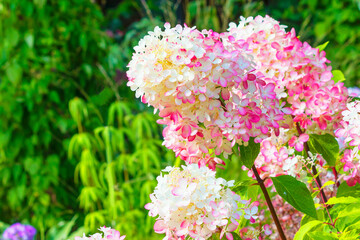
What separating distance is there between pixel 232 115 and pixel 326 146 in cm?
26

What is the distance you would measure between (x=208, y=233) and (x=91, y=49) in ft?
7.88

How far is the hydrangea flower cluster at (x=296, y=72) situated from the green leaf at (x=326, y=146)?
3cm

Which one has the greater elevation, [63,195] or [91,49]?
[91,49]

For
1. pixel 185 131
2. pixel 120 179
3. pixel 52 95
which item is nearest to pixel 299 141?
pixel 185 131

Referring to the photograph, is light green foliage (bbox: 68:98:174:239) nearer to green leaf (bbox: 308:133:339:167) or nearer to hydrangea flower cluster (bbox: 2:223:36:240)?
hydrangea flower cluster (bbox: 2:223:36:240)

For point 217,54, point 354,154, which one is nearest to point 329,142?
point 354,154

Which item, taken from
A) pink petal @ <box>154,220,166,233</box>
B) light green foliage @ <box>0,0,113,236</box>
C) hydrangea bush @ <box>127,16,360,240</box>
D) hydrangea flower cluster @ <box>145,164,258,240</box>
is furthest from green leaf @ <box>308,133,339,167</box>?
light green foliage @ <box>0,0,113,236</box>

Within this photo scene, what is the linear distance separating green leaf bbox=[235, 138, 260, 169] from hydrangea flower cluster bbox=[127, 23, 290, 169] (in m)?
0.02

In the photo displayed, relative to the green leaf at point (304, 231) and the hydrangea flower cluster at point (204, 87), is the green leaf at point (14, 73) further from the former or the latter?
the green leaf at point (304, 231)

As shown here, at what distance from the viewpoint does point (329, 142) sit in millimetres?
978

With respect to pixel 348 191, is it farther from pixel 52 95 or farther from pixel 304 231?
pixel 52 95

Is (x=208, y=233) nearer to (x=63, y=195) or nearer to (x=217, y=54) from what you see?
(x=217, y=54)

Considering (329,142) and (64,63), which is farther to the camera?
(64,63)

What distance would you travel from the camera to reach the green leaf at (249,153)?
87 cm
